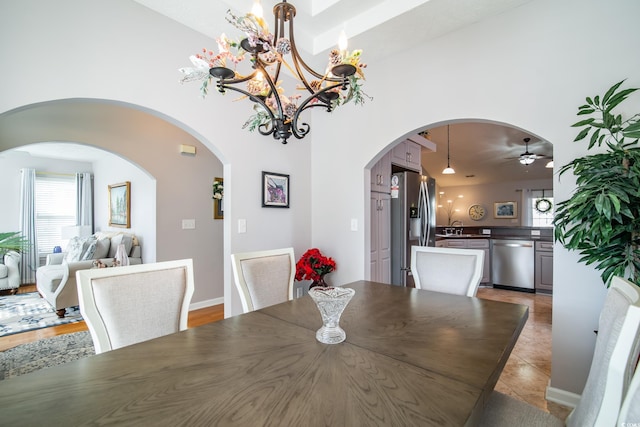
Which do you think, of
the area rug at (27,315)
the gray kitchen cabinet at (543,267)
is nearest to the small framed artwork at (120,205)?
the area rug at (27,315)

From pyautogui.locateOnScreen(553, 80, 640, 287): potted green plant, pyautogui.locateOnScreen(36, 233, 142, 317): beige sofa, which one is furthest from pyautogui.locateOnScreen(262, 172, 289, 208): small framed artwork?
pyautogui.locateOnScreen(36, 233, 142, 317): beige sofa

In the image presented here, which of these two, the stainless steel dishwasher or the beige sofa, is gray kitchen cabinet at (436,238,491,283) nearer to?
the stainless steel dishwasher

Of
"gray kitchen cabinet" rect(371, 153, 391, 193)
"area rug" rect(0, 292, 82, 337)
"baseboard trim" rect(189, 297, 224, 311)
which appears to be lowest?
"area rug" rect(0, 292, 82, 337)

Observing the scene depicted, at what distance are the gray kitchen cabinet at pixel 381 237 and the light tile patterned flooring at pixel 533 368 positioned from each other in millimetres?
1411

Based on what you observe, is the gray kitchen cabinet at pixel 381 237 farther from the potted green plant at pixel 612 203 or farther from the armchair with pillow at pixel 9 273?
the armchair with pillow at pixel 9 273

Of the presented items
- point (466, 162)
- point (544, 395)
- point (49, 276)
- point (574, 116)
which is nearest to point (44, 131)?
point (49, 276)

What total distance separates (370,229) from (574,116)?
1885mm

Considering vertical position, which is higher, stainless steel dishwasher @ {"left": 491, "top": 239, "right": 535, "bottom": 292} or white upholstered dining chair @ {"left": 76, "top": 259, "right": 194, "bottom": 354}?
white upholstered dining chair @ {"left": 76, "top": 259, "right": 194, "bottom": 354}

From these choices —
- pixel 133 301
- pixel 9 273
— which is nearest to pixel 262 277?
pixel 133 301

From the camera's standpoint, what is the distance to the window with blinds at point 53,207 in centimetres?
627

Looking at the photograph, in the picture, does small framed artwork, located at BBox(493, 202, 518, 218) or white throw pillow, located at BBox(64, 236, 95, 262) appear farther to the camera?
small framed artwork, located at BBox(493, 202, 518, 218)

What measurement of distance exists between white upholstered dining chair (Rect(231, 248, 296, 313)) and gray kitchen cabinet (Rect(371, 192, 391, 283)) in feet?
4.82

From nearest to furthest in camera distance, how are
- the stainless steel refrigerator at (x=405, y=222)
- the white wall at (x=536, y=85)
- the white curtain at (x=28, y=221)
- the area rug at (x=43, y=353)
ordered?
the white wall at (x=536, y=85) < the area rug at (x=43, y=353) < the stainless steel refrigerator at (x=405, y=222) < the white curtain at (x=28, y=221)

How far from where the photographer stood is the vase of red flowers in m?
2.96
